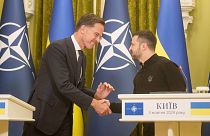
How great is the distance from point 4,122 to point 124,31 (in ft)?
6.48

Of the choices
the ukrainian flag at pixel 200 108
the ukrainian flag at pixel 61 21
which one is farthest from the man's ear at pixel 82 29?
the ukrainian flag at pixel 200 108

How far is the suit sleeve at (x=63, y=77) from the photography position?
2885 mm

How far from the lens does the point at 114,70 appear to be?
3.93m

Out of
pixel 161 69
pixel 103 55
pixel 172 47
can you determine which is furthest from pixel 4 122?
pixel 172 47

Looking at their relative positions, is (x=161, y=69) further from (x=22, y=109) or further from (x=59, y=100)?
(x=22, y=109)

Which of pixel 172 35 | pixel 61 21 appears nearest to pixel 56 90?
pixel 61 21

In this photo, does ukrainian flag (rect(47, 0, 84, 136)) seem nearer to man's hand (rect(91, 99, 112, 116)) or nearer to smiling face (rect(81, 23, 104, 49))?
smiling face (rect(81, 23, 104, 49))

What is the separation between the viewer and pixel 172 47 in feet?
13.0

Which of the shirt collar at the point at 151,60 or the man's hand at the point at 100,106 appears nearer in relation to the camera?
the man's hand at the point at 100,106

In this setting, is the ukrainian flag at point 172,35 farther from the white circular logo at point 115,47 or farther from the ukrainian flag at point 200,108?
the ukrainian flag at point 200,108

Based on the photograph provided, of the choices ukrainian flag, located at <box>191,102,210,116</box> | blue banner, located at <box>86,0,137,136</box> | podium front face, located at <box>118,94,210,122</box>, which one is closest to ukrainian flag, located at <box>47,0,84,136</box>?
blue banner, located at <box>86,0,137,136</box>

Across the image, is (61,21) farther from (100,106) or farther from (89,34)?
Result: (100,106)

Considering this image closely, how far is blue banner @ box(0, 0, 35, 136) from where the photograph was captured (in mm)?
4055

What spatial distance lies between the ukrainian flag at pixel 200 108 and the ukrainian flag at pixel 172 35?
1.89 m
